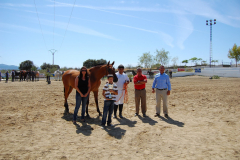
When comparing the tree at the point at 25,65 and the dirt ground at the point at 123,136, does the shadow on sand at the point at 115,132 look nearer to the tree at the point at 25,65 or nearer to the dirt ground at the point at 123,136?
the dirt ground at the point at 123,136

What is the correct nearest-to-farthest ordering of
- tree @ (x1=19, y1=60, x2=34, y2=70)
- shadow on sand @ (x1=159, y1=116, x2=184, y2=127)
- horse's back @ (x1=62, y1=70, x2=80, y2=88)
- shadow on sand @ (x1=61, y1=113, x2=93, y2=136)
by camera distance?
shadow on sand @ (x1=61, y1=113, x2=93, y2=136) < shadow on sand @ (x1=159, y1=116, x2=184, y2=127) < horse's back @ (x1=62, y1=70, x2=80, y2=88) < tree @ (x1=19, y1=60, x2=34, y2=70)

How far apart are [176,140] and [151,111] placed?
10.3ft

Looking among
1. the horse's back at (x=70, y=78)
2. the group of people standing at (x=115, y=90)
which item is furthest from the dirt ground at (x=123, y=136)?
the horse's back at (x=70, y=78)

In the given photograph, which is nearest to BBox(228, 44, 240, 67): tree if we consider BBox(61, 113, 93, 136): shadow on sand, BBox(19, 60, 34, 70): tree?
BBox(61, 113, 93, 136): shadow on sand

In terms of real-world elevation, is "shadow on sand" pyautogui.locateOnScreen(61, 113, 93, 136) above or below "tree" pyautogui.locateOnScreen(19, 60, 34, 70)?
below

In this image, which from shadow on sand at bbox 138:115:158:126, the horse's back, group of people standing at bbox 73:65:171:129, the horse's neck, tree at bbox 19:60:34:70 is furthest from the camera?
tree at bbox 19:60:34:70

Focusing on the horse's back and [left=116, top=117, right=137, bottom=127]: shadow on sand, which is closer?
[left=116, top=117, right=137, bottom=127]: shadow on sand

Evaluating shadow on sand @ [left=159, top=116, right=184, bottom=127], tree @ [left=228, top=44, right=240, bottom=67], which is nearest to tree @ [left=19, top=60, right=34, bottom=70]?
tree @ [left=228, top=44, right=240, bottom=67]

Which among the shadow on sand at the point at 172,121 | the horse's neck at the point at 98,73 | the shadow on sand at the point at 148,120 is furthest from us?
the horse's neck at the point at 98,73

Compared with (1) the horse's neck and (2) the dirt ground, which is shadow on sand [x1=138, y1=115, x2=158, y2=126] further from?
(1) the horse's neck

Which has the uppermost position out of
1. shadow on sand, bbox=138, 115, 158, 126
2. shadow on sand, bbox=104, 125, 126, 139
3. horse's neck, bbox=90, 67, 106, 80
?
horse's neck, bbox=90, 67, 106, 80

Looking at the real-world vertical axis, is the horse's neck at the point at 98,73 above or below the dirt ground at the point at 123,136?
above

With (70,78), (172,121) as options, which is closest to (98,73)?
(70,78)

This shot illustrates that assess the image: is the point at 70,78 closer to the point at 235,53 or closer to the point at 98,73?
the point at 98,73
